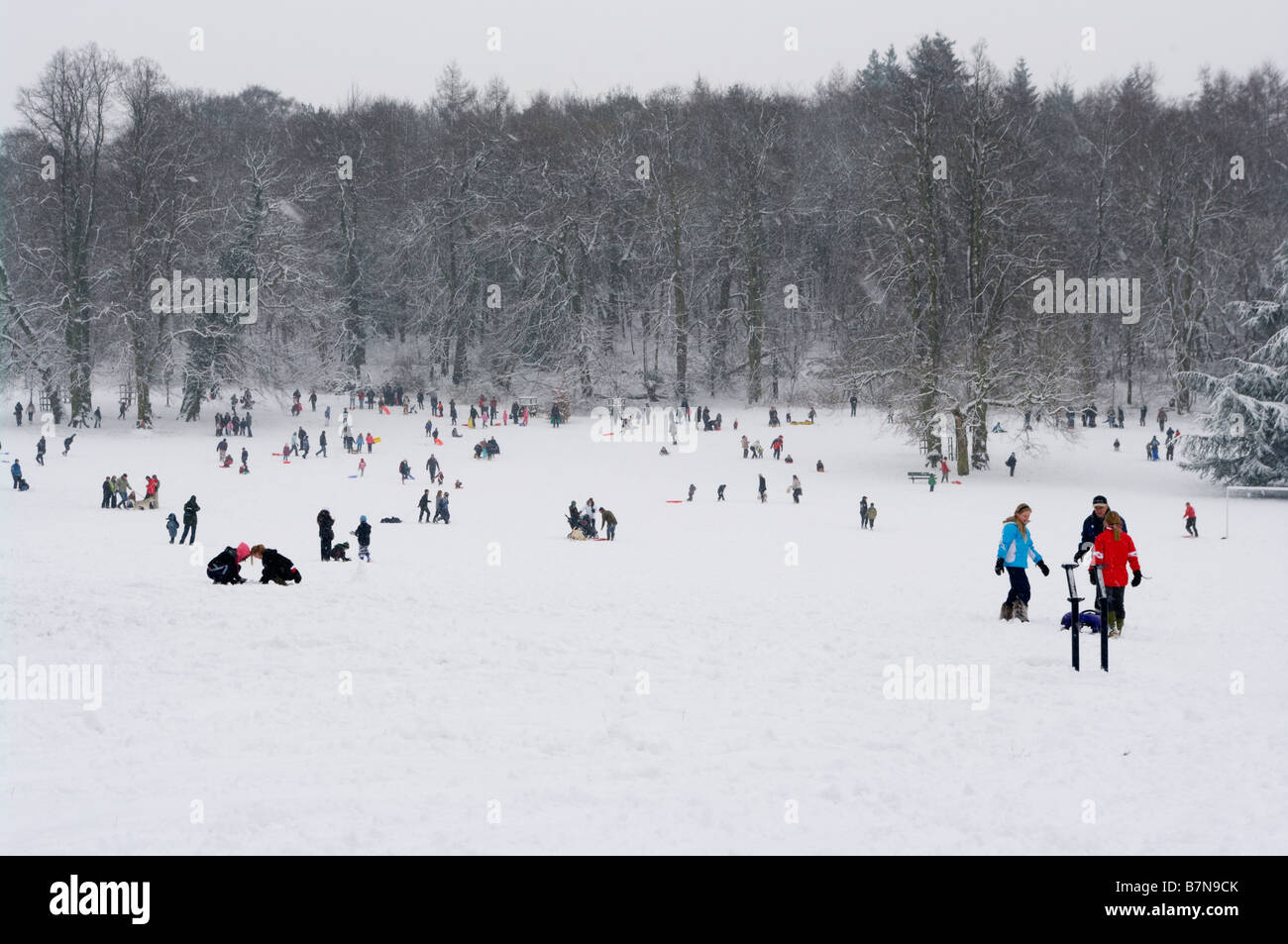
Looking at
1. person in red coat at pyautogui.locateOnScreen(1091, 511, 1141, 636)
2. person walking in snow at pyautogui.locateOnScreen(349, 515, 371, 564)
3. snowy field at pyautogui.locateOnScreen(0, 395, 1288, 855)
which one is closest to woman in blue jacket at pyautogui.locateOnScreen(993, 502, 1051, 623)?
snowy field at pyautogui.locateOnScreen(0, 395, 1288, 855)

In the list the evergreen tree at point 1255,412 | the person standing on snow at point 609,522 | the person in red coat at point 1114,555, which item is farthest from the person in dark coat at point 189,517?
the evergreen tree at point 1255,412

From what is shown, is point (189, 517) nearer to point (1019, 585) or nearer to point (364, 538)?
point (364, 538)

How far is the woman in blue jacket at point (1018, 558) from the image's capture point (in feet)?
44.8

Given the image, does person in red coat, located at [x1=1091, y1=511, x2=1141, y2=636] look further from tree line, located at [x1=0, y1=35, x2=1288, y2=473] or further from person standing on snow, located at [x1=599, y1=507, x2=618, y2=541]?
tree line, located at [x1=0, y1=35, x2=1288, y2=473]

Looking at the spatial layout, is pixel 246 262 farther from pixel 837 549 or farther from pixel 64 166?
pixel 837 549

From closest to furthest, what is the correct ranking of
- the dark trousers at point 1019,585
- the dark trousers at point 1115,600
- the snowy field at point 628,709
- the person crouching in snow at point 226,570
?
the snowy field at point 628,709, the dark trousers at point 1115,600, the dark trousers at point 1019,585, the person crouching in snow at point 226,570

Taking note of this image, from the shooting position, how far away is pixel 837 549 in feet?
86.0

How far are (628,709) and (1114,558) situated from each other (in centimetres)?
571

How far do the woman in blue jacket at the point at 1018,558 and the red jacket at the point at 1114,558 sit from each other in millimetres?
753

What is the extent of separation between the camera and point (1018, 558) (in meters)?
13.9

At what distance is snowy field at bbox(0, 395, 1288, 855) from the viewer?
746 cm

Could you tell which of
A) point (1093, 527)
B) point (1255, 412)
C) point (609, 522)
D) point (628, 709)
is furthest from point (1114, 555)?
point (1255, 412)

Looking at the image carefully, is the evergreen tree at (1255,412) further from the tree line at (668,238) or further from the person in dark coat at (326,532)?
the person in dark coat at (326,532)
